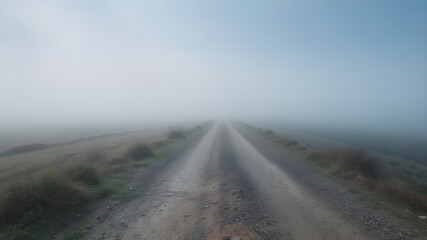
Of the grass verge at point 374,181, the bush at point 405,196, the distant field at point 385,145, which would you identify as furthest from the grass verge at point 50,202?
the distant field at point 385,145

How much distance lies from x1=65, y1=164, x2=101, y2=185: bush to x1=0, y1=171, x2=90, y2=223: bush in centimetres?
140

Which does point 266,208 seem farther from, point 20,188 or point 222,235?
point 20,188

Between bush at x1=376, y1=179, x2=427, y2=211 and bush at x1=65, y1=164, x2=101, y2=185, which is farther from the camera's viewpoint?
bush at x1=65, y1=164, x2=101, y2=185

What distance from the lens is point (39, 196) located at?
6.51m

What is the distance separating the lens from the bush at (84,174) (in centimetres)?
896

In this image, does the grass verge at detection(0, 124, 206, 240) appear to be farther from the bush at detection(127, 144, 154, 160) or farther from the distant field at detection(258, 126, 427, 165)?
the distant field at detection(258, 126, 427, 165)

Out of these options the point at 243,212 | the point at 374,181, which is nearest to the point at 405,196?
the point at 374,181

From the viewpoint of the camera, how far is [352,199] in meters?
8.14

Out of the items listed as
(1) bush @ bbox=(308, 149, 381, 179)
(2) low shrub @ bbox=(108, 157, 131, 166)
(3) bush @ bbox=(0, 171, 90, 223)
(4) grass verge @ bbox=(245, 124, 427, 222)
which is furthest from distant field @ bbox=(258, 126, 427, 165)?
(3) bush @ bbox=(0, 171, 90, 223)

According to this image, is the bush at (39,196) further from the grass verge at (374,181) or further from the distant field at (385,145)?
the distant field at (385,145)

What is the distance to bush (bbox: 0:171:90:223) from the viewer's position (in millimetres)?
5922

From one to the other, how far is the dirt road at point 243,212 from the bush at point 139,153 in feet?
21.7

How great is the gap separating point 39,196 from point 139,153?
10.5 metres

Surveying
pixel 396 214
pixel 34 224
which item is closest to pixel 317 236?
pixel 396 214
